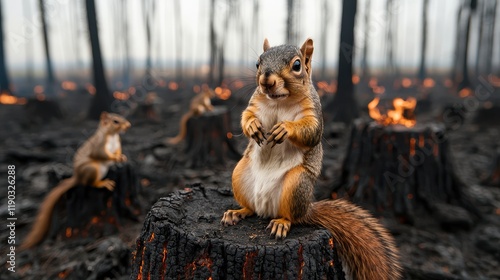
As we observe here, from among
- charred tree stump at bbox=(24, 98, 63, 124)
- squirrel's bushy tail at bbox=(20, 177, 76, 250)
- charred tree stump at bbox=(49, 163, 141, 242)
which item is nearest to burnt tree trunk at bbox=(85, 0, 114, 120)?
charred tree stump at bbox=(24, 98, 63, 124)

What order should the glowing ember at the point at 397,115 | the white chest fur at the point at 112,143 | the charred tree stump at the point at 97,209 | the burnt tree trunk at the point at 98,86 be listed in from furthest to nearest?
the burnt tree trunk at the point at 98,86, the glowing ember at the point at 397,115, the white chest fur at the point at 112,143, the charred tree stump at the point at 97,209

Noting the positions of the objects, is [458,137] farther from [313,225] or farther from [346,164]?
[313,225]

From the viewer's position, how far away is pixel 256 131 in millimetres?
1918

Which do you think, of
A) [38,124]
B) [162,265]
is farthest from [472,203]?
[38,124]

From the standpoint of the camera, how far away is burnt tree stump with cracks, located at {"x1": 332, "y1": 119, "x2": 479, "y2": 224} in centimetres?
482

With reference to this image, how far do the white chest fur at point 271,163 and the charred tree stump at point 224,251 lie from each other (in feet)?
0.52

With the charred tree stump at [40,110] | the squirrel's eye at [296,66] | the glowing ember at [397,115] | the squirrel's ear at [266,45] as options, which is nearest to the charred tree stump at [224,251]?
the squirrel's eye at [296,66]

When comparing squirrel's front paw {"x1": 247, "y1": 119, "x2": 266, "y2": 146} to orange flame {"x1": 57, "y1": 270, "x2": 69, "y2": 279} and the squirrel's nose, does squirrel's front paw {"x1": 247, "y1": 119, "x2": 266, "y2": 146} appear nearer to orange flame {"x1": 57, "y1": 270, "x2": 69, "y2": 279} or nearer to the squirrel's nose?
the squirrel's nose

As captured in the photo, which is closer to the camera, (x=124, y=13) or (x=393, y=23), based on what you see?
(x=393, y=23)

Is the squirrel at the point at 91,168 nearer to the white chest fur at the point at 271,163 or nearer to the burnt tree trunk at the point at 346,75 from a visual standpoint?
the white chest fur at the point at 271,163

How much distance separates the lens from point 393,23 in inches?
1162

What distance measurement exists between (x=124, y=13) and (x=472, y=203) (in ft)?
108

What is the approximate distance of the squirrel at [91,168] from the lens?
4.21 meters

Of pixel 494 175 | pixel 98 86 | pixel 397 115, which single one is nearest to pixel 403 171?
pixel 397 115
